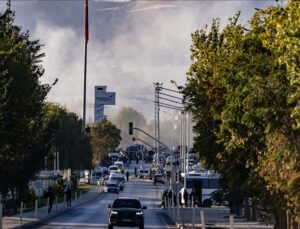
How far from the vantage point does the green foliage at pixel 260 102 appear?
62.4 ft

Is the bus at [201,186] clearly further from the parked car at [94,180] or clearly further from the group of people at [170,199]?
the parked car at [94,180]

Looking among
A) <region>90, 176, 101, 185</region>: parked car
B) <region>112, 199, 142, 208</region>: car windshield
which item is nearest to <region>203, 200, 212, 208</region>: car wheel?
<region>112, 199, 142, 208</region>: car windshield

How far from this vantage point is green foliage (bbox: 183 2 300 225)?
62.4 ft

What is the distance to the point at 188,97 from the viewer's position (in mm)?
38406

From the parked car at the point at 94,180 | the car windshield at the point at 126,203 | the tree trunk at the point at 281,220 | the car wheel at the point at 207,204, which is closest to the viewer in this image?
the tree trunk at the point at 281,220

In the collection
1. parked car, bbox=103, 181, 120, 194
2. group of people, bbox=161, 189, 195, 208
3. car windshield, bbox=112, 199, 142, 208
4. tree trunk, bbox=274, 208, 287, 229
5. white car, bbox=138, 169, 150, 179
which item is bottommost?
tree trunk, bbox=274, 208, 287, 229

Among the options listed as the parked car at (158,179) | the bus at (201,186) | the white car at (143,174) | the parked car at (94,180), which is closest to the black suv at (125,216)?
the bus at (201,186)

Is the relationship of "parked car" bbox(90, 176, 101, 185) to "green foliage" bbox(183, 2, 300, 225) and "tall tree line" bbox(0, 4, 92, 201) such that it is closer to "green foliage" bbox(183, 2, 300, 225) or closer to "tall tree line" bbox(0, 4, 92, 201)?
"tall tree line" bbox(0, 4, 92, 201)

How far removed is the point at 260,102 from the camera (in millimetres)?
21141

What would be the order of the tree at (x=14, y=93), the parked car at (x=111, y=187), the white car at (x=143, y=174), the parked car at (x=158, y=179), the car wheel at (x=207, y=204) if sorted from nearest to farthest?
the tree at (x=14, y=93) → the car wheel at (x=207, y=204) → the parked car at (x=111, y=187) → the parked car at (x=158, y=179) → the white car at (x=143, y=174)

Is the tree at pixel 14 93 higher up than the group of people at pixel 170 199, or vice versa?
the tree at pixel 14 93

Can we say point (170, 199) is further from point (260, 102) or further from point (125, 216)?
point (260, 102)

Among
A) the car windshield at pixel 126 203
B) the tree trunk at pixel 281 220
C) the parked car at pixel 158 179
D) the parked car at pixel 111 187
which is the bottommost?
the tree trunk at pixel 281 220

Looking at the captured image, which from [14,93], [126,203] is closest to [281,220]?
[14,93]
